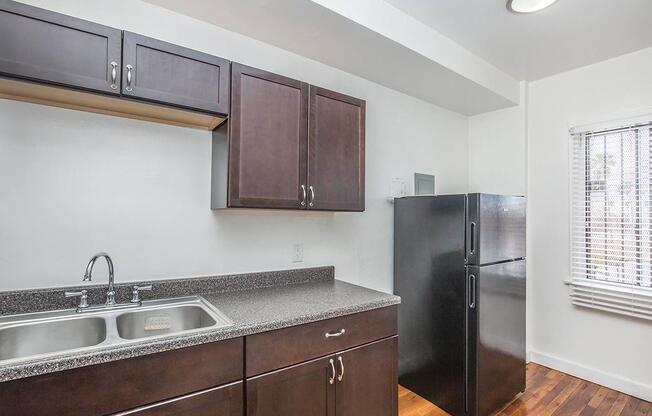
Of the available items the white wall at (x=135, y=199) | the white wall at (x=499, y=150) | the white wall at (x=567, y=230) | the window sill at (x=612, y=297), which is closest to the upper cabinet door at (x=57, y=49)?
the white wall at (x=135, y=199)

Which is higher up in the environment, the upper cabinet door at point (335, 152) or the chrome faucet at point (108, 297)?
the upper cabinet door at point (335, 152)

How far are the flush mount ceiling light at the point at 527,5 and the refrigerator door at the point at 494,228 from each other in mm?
1071

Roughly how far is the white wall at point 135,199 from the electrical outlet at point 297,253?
3cm

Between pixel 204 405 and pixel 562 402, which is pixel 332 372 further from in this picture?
pixel 562 402

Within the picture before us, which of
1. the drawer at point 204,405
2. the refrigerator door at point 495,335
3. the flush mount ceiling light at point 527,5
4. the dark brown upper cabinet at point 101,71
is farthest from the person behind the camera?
the refrigerator door at point 495,335

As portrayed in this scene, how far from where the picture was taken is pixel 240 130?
1.72 meters

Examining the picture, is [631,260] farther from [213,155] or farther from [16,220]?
[16,220]

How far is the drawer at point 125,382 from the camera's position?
3.30 feet

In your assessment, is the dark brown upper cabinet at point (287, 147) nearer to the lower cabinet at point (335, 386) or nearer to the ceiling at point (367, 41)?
the ceiling at point (367, 41)

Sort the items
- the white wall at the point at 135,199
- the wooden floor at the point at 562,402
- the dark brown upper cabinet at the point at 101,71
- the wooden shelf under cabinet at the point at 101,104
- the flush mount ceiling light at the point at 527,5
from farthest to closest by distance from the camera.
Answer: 1. the wooden floor at the point at 562,402
2. the flush mount ceiling light at the point at 527,5
3. the white wall at the point at 135,199
4. the wooden shelf under cabinet at the point at 101,104
5. the dark brown upper cabinet at the point at 101,71

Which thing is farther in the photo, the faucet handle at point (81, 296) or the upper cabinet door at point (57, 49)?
the faucet handle at point (81, 296)

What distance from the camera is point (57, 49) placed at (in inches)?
52.1

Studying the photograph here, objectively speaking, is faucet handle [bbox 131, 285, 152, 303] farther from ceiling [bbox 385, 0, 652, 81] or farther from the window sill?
the window sill

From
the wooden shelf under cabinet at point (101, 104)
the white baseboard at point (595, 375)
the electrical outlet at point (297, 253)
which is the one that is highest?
the wooden shelf under cabinet at point (101, 104)
